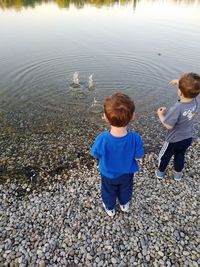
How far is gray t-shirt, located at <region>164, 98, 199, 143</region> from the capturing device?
4773mm

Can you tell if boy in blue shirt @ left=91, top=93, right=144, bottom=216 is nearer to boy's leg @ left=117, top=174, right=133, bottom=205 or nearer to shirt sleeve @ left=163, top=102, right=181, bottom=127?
boy's leg @ left=117, top=174, right=133, bottom=205

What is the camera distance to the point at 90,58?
15.8m

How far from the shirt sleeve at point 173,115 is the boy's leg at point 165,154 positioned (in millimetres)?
811

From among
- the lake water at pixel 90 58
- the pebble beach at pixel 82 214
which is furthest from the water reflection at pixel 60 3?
the pebble beach at pixel 82 214

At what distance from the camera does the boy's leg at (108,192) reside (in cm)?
472

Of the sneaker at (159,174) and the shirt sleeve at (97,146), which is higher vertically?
the shirt sleeve at (97,146)

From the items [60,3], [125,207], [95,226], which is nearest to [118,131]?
[125,207]

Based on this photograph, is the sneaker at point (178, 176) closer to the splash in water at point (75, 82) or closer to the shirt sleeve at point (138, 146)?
the shirt sleeve at point (138, 146)

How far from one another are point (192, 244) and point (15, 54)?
618 inches

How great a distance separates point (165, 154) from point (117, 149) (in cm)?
221

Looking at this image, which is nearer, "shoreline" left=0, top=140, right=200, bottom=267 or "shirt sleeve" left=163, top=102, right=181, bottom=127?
"shoreline" left=0, top=140, right=200, bottom=267

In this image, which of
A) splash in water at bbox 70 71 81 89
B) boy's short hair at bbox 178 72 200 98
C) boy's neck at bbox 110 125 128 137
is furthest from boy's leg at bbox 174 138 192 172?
splash in water at bbox 70 71 81 89

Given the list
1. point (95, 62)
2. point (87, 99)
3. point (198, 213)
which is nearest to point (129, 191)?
point (198, 213)

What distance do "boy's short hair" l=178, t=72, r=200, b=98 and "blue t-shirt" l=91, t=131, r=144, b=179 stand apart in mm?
1326
